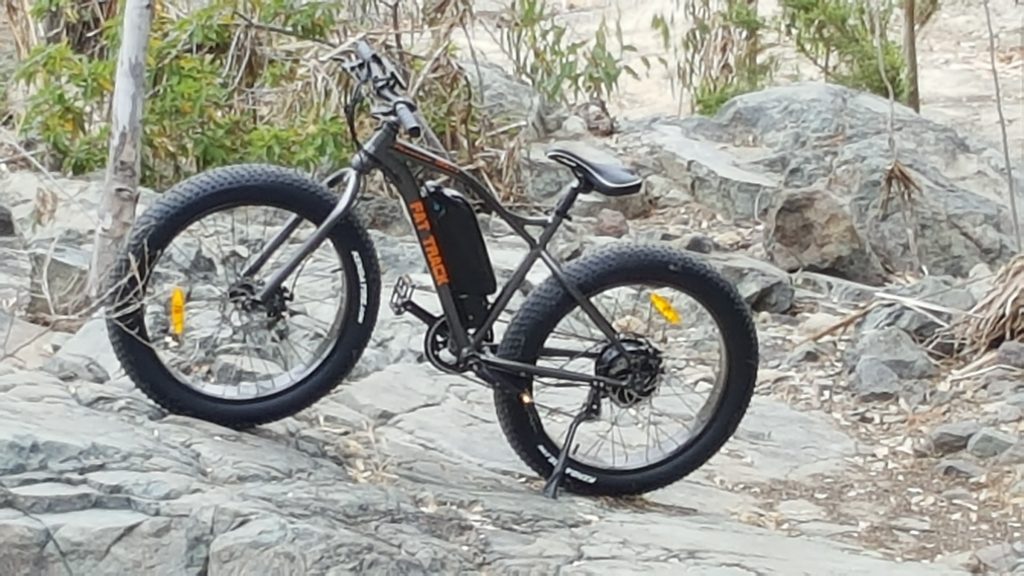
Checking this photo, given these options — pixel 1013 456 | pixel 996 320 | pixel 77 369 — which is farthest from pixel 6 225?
pixel 1013 456

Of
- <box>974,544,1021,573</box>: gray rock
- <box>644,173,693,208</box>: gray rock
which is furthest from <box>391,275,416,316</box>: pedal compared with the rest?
<box>644,173,693,208</box>: gray rock

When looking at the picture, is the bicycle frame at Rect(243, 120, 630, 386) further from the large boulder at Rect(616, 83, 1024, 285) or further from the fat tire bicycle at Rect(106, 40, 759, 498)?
the large boulder at Rect(616, 83, 1024, 285)

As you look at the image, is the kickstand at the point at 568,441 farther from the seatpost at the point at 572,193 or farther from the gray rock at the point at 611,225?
the gray rock at the point at 611,225

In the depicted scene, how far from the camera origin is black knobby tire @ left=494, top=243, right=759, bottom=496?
4500 mm

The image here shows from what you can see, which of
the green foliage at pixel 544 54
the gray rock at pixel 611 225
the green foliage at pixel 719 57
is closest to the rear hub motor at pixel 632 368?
the gray rock at pixel 611 225

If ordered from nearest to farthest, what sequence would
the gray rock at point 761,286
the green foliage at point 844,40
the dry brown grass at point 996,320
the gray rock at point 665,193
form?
the dry brown grass at point 996,320, the gray rock at point 761,286, the gray rock at point 665,193, the green foliage at point 844,40

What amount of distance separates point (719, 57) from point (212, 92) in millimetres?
5466

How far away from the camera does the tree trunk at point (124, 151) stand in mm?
5480

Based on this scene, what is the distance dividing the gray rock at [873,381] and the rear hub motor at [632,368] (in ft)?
7.31

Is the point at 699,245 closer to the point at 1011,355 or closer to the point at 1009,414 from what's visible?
the point at 1011,355

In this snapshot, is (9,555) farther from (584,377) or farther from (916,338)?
(916,338)

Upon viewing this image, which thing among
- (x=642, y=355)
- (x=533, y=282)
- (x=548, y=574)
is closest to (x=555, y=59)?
(x=533, y=282)

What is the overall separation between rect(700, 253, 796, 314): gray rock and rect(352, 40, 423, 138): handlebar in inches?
140

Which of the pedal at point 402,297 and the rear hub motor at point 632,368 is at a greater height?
the pedal at point 402,297
